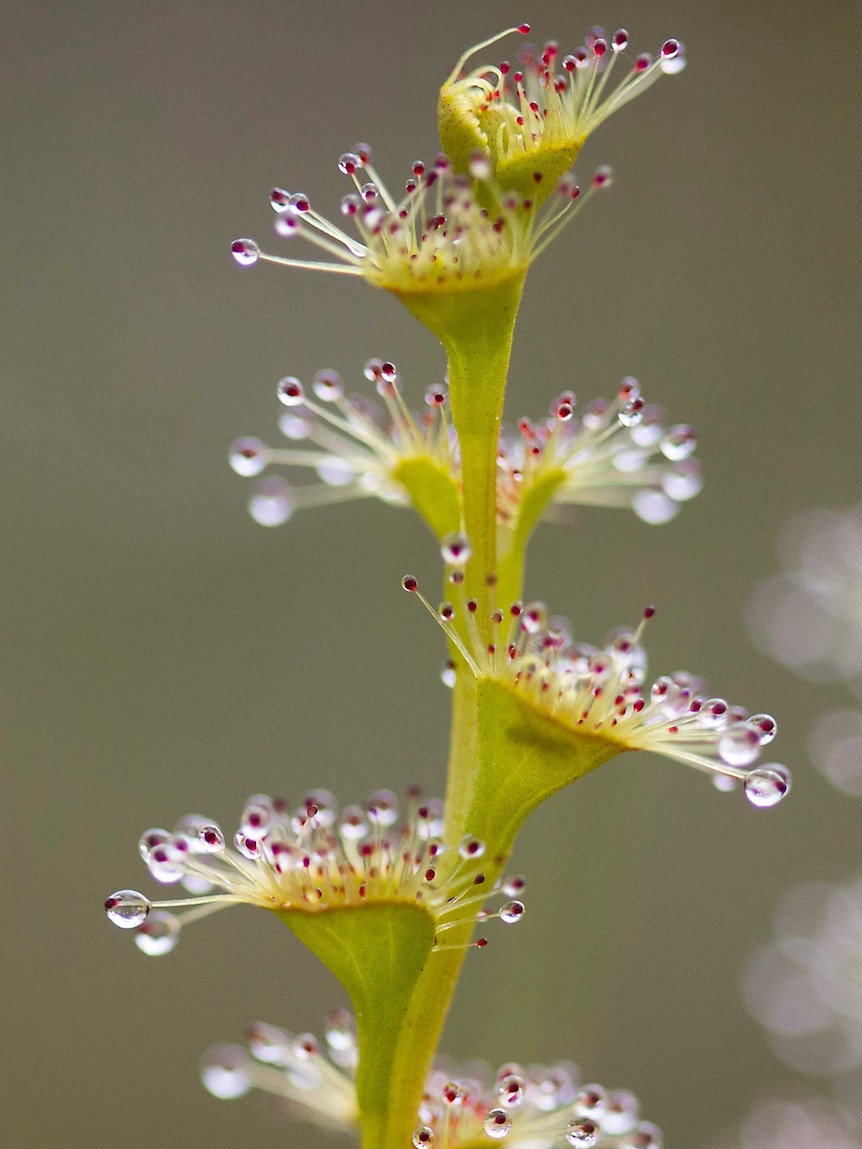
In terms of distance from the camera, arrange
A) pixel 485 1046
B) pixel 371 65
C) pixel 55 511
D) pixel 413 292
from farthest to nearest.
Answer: pixel 371 65, pixel 55 511, pixel 485 1046, pixel 413 292

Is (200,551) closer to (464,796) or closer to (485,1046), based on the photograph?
(485,1046)

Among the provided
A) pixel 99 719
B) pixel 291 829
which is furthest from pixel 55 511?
pixel 291 829

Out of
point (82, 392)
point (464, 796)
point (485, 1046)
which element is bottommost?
point (485, 1046)

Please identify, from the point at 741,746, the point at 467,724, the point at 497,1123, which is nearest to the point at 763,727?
the point at 741,746

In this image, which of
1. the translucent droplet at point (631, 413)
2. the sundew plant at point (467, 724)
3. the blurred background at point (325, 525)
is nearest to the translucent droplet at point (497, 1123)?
the sundew plant at point (467, 724)

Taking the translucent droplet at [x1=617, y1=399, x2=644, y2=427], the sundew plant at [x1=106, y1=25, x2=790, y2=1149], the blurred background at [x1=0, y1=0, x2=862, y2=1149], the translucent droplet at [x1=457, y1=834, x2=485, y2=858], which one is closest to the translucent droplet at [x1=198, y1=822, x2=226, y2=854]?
the sundew plant at [x1=106, y1=25, x2=790, y2=1149]

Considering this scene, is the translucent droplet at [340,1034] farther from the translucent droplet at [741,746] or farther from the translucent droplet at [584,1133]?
the translucent droplet at [741,746]
